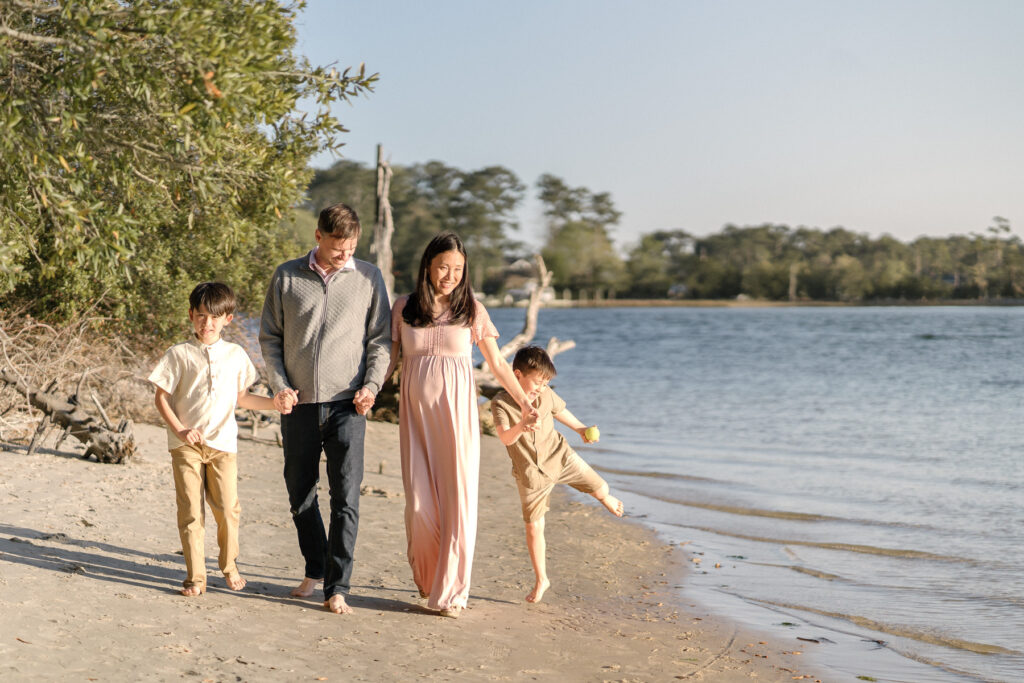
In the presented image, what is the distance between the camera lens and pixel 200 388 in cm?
501

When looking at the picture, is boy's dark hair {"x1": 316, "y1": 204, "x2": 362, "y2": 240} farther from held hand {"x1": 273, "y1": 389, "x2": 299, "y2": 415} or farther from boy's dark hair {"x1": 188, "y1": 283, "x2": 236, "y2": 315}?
held hand {"x1": 273, "y1": 389, "x2": 299, "y2": 415}

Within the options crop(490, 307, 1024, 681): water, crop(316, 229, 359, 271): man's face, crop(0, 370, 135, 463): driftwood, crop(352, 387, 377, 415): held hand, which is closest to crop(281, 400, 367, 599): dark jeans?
crop(352, 387, 377, 415): held hand

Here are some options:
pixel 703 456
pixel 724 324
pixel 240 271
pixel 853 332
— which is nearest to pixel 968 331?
pixel 853 332

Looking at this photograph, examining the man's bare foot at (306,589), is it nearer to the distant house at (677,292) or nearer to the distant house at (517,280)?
the distant house at (517,280)

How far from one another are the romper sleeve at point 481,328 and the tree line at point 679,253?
85381 mm

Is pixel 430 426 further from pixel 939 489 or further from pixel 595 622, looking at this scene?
pixel 939 489

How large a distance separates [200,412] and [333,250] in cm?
105

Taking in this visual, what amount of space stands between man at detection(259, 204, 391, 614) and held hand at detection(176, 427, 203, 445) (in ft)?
1.37

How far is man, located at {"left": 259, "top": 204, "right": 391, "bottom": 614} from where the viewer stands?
4.87 meters

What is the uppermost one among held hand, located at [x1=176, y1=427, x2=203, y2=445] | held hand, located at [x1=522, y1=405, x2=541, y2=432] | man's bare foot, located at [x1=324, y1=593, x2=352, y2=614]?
held hand, located at [x1=522, y1=405, x2=541, y2=432]

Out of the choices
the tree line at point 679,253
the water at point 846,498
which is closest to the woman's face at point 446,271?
the water at point 846,498

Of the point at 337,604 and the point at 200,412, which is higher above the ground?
the point at 200,412

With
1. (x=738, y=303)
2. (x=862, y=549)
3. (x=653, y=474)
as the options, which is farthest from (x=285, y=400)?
(x=738, y=303)

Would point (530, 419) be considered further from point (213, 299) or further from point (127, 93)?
point (127, 93)
